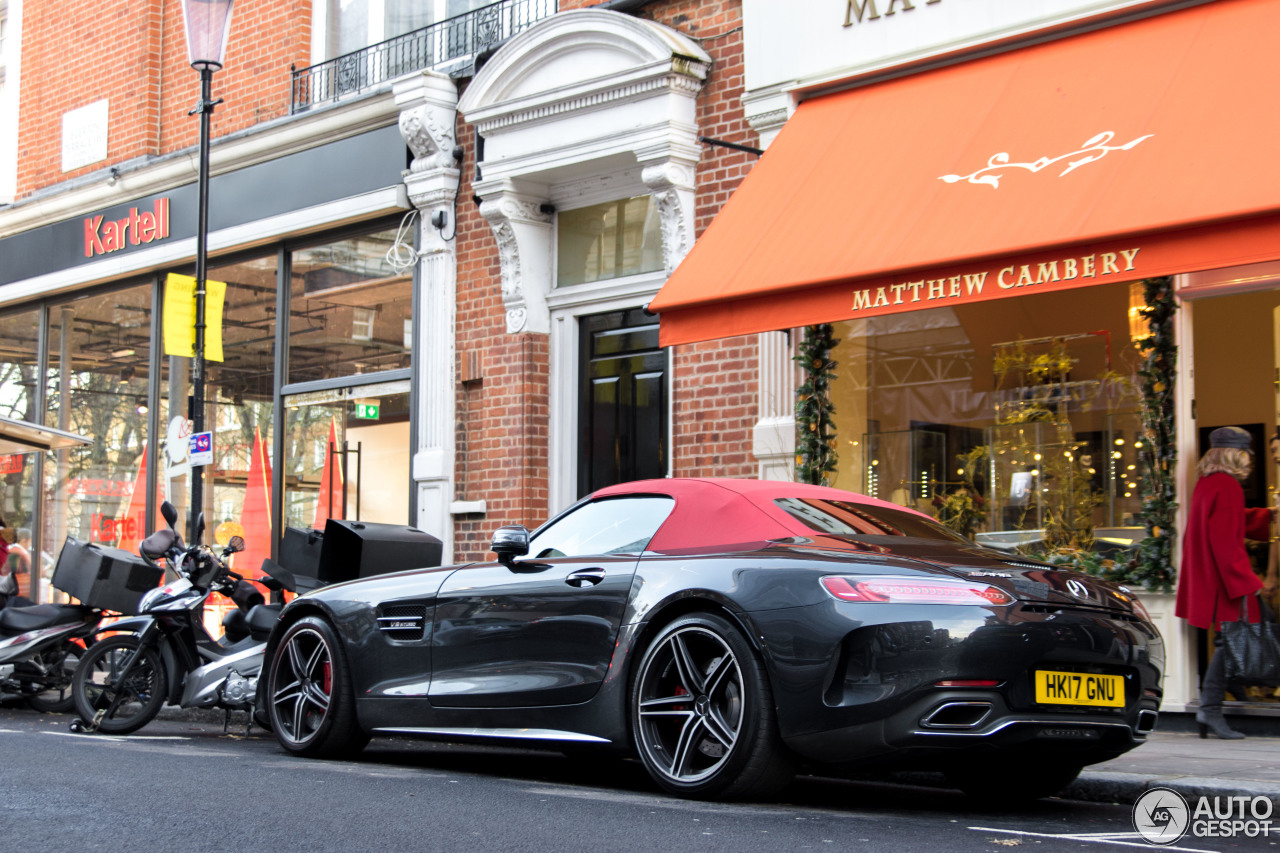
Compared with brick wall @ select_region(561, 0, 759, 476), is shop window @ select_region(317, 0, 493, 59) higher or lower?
higher

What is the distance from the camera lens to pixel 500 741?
6.48m

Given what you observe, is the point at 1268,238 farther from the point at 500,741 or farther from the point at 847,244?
the point at 500,741

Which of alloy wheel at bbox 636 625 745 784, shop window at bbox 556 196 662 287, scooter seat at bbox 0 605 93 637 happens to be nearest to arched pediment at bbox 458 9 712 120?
shop window at bbox 556 196 662 287

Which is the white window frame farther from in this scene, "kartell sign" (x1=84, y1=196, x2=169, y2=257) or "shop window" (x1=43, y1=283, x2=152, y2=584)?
"shop window" (x1=43, y1=283, x2=152, y2=584)

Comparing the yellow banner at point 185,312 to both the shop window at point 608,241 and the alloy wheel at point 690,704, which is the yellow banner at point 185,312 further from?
the alloy wheel at point 690,704

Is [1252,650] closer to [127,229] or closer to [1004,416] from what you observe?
[1004,416]

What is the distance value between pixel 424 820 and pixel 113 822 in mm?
1040

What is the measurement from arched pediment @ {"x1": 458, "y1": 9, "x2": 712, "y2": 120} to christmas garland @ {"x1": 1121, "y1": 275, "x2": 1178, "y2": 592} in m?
4.34

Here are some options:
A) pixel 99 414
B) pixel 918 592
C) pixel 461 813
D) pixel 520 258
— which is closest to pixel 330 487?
pixel 520 258

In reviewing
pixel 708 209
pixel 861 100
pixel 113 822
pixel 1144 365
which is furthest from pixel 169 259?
pixel 113 822

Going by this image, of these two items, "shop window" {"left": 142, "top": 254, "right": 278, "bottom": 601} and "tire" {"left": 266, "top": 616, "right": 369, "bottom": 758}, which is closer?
→ "tire" {"left": 266, "top": 616, "right": 369, "bottom": 758}

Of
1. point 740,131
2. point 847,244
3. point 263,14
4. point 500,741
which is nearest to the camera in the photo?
point 500,741

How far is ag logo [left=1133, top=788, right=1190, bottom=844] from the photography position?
16.7 ft

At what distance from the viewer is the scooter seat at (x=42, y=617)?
1054 centimetres
